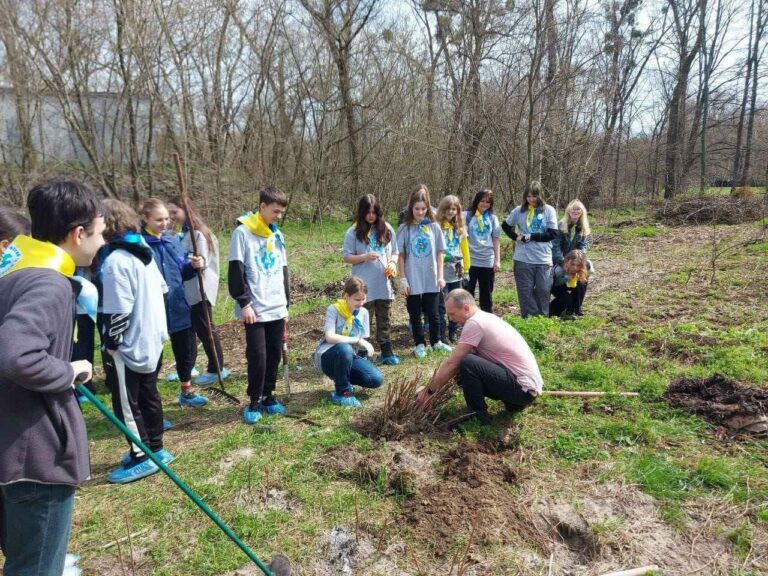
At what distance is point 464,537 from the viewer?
272 cm

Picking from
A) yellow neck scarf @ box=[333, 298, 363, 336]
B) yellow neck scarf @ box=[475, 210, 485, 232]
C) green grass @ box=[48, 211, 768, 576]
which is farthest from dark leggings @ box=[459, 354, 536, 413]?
yellow neck scarf @ box=[475, 210, 485, 232]

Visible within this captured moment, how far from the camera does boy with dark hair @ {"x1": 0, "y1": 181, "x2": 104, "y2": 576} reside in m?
1.60

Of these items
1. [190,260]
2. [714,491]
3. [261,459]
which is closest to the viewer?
[714,491]

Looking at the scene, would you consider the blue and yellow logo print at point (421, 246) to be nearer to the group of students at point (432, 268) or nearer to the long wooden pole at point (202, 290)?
the group of students at point (432, 268)

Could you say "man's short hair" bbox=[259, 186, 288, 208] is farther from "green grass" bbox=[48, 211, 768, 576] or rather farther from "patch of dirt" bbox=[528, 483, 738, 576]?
"patch of dirt" bbox=[528, 483, 738, 576]

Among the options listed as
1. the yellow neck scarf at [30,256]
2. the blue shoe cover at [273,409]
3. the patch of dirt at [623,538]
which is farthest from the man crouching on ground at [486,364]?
the yellow neck scarf at [30,256]

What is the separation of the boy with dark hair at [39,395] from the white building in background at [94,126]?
12.8 metres

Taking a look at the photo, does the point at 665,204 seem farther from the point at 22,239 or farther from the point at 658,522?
the point at 22,239

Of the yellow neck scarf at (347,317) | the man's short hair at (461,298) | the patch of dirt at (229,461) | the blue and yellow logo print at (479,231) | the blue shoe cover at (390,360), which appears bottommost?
the patch of dirt at (229,461)

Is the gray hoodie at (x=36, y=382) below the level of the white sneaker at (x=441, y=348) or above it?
above

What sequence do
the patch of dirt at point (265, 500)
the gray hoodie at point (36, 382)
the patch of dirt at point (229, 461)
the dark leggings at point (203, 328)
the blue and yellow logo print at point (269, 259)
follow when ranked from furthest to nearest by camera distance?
the dark leggings at point (203, 328), the blue and yellow logo print at point (269, 259), the patch of dirt at point (229, 461), the patch of dirt at point (265, 500), the gray hoodie at point (36, 382)

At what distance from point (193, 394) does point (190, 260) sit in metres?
1.27

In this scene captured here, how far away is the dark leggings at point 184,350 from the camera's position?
14.7 feet

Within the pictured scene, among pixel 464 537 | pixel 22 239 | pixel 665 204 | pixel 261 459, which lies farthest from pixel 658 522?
pixel 665 204
